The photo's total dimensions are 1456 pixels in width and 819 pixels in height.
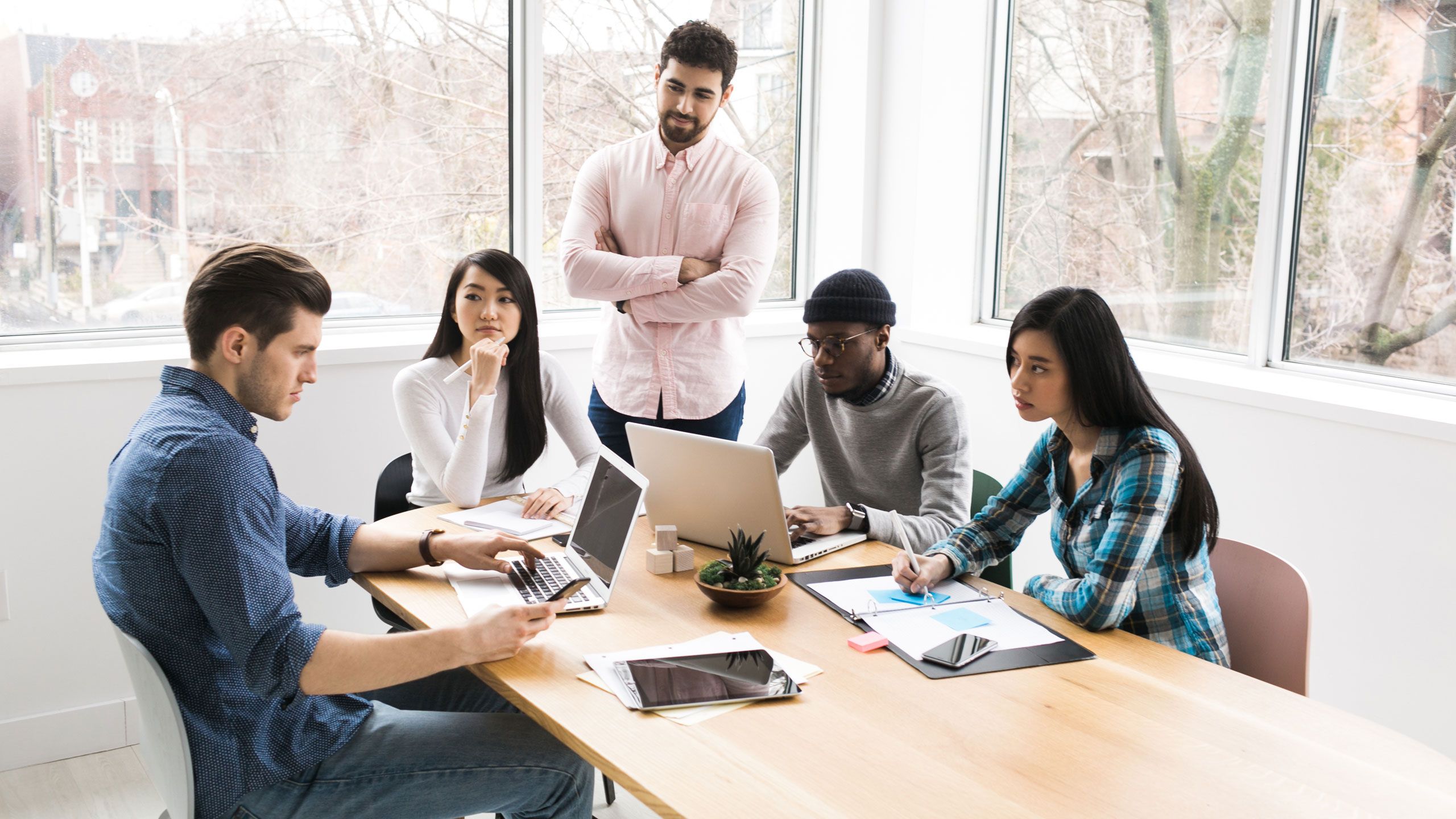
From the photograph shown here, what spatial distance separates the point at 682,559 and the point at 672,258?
1149 millimetres

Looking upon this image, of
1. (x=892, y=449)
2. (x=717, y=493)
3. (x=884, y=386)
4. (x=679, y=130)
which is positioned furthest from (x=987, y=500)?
(x=679, y=130)

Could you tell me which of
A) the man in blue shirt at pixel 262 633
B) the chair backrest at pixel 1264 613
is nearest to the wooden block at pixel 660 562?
the man in blue shirt at pixel 262 633

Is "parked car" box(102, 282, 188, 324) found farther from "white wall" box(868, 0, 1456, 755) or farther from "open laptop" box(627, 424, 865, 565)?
"white wall" box(868, 0, 1456, 755)

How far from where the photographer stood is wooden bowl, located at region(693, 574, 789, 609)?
190 centimetres

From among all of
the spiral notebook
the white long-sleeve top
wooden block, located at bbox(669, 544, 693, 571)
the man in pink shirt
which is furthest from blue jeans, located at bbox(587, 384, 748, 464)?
the spiral notebook

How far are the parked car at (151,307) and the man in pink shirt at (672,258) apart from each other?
1.18m

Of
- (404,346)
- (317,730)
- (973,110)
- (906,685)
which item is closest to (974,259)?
(973,110)

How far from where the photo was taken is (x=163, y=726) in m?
1.50

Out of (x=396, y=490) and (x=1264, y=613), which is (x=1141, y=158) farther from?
(x=396, y=490)

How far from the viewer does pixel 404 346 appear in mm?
3297

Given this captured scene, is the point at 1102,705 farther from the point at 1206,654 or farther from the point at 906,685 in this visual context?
the point at 1206,654

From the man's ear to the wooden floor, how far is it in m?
1.49

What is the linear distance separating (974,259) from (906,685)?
2.83 meters

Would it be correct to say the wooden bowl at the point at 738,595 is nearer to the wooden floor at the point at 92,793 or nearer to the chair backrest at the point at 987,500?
the chair backrest at the point at 987,500
